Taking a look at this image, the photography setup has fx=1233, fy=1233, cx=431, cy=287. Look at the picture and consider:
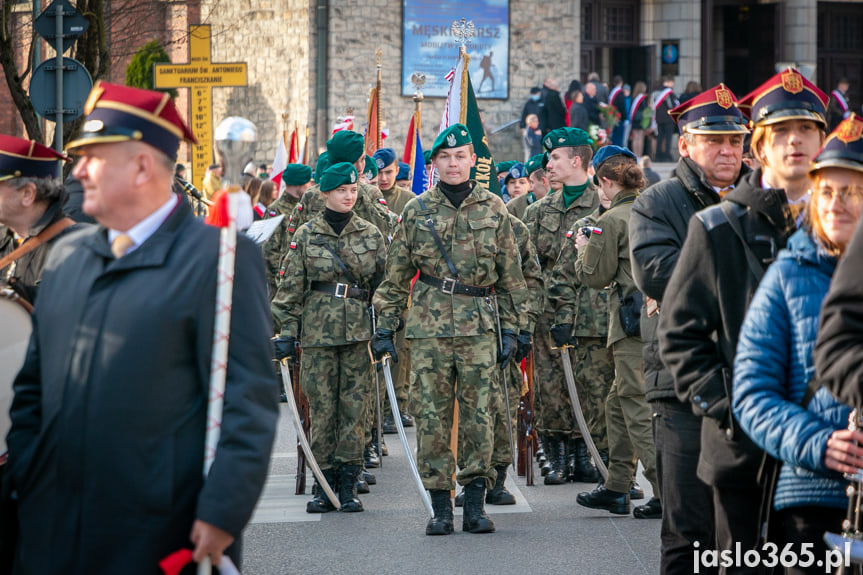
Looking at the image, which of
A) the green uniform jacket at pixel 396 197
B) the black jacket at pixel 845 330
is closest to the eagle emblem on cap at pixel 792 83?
the black jacket at pixel 845 330

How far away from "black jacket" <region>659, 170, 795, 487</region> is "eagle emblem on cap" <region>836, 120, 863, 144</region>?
642 mm

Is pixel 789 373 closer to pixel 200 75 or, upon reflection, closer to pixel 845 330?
pixel 845 330

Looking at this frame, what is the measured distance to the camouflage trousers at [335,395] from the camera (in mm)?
7977

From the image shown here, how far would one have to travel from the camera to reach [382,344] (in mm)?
7406

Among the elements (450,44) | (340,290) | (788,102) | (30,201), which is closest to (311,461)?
(340,290)

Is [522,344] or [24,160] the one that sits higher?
[24,160]

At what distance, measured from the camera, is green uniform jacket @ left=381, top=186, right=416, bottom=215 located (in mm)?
12469

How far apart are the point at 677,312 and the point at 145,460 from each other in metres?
1.86

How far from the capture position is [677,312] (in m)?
4.14

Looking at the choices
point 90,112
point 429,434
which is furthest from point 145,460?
point 429,434

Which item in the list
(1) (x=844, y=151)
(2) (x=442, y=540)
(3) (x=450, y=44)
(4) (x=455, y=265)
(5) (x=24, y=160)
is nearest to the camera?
(1) (x=844, y=151)

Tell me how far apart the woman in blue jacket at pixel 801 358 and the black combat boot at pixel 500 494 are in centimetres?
442

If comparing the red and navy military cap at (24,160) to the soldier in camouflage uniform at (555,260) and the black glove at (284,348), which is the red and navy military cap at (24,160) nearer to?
the black glove at (284,348)

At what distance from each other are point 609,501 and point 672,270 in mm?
2937
